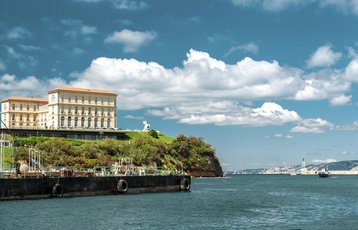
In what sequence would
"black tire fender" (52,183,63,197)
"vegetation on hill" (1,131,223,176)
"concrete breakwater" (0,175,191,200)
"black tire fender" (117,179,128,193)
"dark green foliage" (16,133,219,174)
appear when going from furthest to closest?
"dark green foliage" (16,133,219,174) → "vegetation on hill" (1,131,223,176) → "black tire fender" (117,179,128,193) → "black tire fender" (52,183,63,197) → "concrete breakwater" (0,175,191,200)

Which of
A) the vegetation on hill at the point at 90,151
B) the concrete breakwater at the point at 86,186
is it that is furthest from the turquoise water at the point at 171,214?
the vegetation on hill at the point at 90,151

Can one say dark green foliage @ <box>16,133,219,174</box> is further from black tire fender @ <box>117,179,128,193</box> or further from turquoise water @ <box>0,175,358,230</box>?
turquoise water @ <box>0,175,358,230</box>

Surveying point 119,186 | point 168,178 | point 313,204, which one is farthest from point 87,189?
point 313,204

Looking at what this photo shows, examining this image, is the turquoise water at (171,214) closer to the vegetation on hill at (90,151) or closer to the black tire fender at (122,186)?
the black tire fender at (122,186)

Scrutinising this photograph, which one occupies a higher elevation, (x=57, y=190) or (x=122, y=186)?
(x=122, y=186)

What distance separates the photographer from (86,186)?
91.6 meters

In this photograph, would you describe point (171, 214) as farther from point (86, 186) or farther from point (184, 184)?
point (184, 184)

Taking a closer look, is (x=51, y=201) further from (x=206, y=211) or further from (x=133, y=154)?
(x=133, y=154)

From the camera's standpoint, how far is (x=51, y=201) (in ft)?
261

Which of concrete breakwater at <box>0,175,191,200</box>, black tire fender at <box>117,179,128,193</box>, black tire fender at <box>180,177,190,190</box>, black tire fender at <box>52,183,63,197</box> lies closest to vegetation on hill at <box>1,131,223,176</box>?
black tire fender at <box>180,177,190,190</box>

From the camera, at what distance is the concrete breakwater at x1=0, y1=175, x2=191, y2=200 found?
260 feet

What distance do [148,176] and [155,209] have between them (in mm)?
32883

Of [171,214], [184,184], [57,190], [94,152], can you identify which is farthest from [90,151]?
[171,214]

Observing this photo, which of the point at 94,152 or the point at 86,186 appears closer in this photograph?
the point at 86,186
